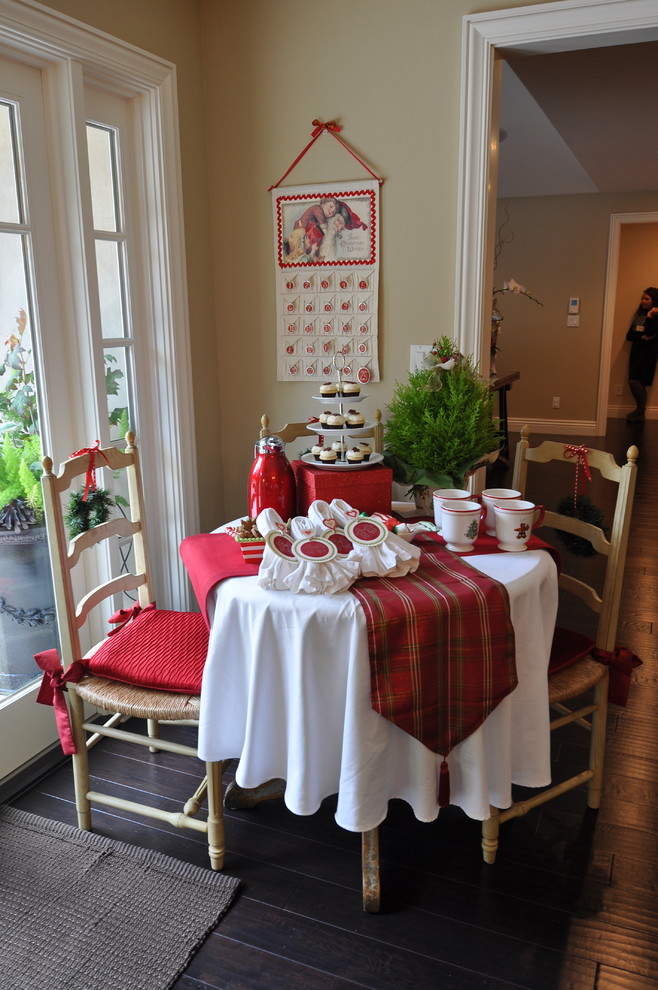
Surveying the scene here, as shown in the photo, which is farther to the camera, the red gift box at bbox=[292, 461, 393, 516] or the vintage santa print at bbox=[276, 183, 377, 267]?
the vintage santa print at bbox=[276, 183, 377, 267]

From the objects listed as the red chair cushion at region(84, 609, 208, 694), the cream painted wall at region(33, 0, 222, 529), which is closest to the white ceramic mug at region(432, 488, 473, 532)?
the red chair cushion at region(84, 609, 208, 694)

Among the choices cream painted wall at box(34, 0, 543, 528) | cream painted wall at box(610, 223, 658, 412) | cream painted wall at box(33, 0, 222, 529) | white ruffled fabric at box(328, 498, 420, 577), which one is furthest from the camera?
cream painted wall at box(610, 223, 658, 412)

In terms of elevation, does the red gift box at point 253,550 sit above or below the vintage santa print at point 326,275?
below

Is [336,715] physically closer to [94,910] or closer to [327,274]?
[94,910]

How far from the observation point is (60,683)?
196 centimetres

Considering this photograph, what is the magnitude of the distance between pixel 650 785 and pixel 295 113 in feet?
8.40

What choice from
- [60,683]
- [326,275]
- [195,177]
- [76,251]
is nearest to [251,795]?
[60,683]

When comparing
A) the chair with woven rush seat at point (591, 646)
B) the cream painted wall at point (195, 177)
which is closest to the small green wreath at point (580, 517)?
the chair with woven rush seat at point (591, 646)

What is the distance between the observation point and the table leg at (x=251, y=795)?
2.13 m

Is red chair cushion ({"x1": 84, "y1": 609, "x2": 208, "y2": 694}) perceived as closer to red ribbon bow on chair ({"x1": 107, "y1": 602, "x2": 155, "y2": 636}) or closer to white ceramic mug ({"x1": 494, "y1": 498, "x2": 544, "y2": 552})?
red ribbon bow on chair ({"x1": 107, "y1": 602, "x2": 155, "y2": 636})

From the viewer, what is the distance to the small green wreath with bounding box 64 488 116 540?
2.06 m

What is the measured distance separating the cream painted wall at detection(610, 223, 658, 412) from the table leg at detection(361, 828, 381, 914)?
8.65m

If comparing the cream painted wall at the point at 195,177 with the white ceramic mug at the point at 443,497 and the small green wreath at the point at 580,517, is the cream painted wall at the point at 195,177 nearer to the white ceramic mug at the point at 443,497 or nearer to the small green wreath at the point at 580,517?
the white ceramic mug at the point at 443,497

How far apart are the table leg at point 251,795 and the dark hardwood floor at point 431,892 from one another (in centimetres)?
4
